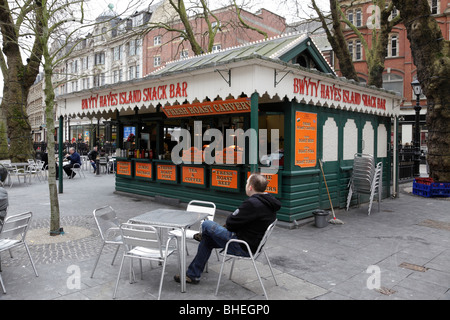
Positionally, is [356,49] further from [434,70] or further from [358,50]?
[434,70]

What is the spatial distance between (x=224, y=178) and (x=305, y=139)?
210cm

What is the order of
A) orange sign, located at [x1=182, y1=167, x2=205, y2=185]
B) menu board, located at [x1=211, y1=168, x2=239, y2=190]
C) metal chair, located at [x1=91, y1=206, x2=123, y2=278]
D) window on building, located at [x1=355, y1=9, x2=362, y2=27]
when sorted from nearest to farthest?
metal chair, located at [x1=91, y1=206, x2=123, y2=278] → menu board, located at [x1=211, y1=168, x2=239, y2=190] → orange sign, located at [x1=182, y1=167, x2=205, y2=185] → window on building, located at [x1=355, y1=9, x2=362, y2=27]

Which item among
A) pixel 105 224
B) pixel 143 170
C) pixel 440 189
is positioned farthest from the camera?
pixel 440 189

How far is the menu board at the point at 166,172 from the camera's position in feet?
32.1

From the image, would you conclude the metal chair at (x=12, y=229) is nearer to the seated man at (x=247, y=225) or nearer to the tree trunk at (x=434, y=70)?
the seated man at (x=247, y=225)

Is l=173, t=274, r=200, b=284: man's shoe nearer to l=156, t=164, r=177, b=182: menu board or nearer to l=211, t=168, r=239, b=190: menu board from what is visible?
l=211, t=168, r=239, b=190: menu board

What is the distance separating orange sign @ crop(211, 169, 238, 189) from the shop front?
1.0 inches

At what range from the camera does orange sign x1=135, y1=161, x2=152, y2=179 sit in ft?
34.6

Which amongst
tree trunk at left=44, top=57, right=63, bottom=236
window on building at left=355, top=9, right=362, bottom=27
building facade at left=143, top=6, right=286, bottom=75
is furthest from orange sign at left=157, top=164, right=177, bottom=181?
window on building at left=355, top=9, right=362, bottom=27

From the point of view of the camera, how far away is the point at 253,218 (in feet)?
12.8

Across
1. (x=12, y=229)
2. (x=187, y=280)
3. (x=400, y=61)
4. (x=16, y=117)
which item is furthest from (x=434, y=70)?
(x=400, y=61)

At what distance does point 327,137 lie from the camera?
28.1 feet

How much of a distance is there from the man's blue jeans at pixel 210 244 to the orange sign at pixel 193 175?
4.76 m
